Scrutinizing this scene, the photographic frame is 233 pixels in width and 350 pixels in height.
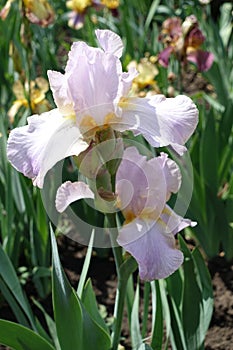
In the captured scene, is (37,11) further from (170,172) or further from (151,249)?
(151,249)

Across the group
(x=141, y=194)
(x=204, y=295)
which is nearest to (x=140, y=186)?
(x=141, y=194)

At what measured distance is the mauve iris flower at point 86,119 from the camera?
0.86 meters

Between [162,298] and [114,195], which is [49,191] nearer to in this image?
[162,298]

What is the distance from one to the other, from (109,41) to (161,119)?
165 millimetres

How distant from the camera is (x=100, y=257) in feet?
6.35

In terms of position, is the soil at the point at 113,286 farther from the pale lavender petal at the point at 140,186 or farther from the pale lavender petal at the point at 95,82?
the pale lavender petal at the point at 95,82

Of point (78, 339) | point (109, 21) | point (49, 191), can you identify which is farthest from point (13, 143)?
point (109, 21)

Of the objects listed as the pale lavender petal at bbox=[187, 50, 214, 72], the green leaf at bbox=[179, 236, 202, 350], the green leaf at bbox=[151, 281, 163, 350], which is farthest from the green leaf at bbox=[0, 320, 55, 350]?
the pale lavender petal at bbox=[187, 50, 214, 72]

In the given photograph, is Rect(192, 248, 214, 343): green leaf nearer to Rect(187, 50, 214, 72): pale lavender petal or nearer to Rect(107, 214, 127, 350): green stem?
Rect(107, 214, 127, 350): green stem

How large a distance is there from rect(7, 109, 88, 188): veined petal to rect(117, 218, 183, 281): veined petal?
16cm

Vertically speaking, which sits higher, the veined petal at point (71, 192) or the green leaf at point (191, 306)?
the veined petal at point (71, 192)

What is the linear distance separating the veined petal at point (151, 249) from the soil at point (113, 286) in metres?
0.70

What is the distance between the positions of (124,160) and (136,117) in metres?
0.10

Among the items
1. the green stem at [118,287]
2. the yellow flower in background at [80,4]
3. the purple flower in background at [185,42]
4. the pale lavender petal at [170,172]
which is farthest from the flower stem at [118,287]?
the yellow flower in background at [80,4]
